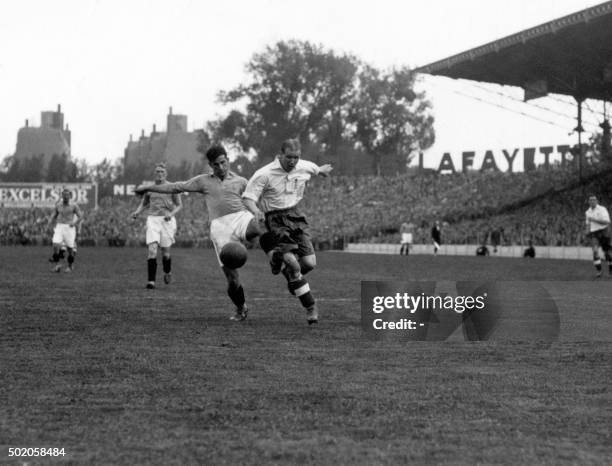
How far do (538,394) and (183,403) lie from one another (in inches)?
76.9

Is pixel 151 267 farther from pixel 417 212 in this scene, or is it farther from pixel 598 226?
pixel 417 212

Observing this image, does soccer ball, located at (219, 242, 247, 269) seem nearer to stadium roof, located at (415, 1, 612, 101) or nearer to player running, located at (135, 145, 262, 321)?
player running, located at (135, 145, 262, 321)

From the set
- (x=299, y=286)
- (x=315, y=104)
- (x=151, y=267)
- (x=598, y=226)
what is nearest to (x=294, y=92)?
(x=315, y=104)

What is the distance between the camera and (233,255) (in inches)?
411

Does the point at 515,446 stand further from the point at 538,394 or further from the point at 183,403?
the point at 183,403

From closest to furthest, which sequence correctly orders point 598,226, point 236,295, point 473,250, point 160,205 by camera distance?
point 236,295
point 160,205
point 598,226
point 473,250

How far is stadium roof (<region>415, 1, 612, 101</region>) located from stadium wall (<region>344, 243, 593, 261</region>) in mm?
8191

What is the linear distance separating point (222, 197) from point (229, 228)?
37 cm

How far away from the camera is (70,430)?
4.54m

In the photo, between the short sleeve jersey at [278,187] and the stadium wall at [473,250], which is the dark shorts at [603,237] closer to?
the short sleeve jersey at [278,187]

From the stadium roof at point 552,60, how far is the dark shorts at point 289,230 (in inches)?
1218

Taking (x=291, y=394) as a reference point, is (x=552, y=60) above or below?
above

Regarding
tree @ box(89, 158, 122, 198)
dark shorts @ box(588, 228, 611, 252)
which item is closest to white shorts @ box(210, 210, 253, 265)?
dark shorts @ box(588, 228, 611, 252)

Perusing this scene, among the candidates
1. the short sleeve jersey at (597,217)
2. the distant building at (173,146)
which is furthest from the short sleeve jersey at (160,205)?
the distant building at (173,146)
